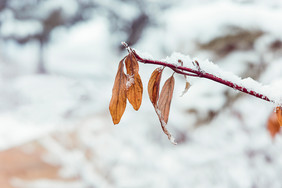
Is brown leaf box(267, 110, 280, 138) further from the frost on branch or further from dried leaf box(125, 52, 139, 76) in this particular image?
dried leaf box(125, 52, 139, 76)

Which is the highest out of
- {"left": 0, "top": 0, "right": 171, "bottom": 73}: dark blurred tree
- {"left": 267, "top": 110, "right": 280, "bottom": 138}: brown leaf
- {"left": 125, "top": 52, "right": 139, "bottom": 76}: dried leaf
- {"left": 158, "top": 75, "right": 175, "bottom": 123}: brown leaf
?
{"left": 0, "top": 0, "right": 171, "bottom": 73}: dark blurred tree

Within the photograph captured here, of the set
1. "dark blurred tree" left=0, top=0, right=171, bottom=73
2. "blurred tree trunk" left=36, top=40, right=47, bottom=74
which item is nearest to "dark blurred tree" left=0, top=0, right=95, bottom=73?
"dark blurred tree" left=0, top=0, right=171, bottom=73

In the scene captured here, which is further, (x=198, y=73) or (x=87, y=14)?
(x=87, y=14)

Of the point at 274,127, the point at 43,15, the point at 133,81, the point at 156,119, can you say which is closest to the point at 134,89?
the point at 133,81

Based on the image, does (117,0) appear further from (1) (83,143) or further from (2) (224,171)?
(2) (224,171)

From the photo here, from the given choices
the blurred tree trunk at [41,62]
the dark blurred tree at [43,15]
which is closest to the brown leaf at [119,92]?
the dark blurred tree at [43,15]

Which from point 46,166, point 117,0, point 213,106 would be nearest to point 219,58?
point 213,106

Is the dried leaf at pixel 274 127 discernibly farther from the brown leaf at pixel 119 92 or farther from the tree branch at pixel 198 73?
the brown leaf at pixel 119 92

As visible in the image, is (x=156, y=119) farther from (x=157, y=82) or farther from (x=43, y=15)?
(x=43, y=15)
